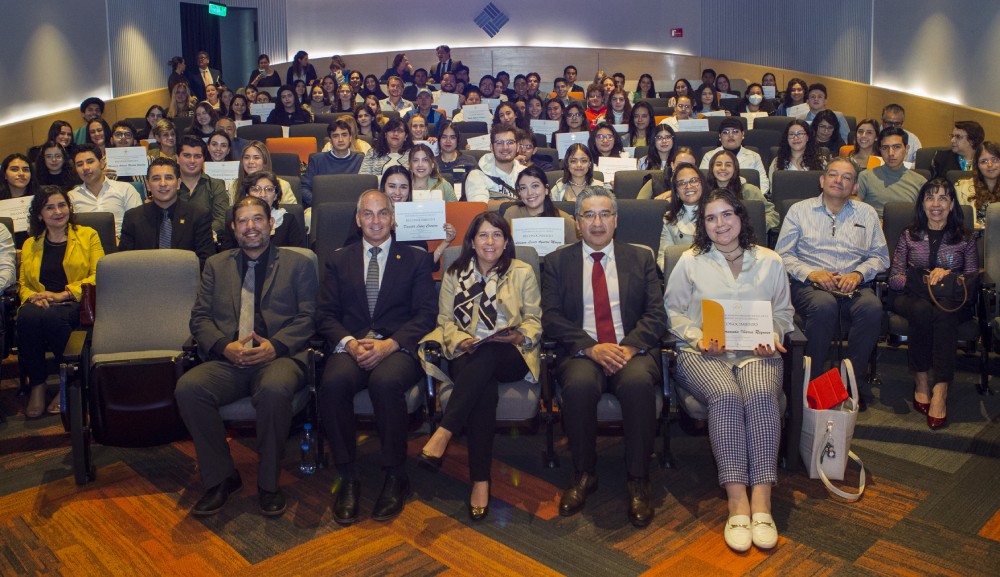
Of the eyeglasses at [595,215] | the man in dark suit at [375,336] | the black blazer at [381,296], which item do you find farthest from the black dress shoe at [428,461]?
the eyeglasses at [595,215]

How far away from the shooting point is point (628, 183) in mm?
5816

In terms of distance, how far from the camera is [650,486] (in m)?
3.48

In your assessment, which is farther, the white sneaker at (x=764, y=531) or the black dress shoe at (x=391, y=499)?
the black dress shoe at (x=391, y=499)

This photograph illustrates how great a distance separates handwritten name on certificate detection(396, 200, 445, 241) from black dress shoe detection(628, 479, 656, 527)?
5.81 feet

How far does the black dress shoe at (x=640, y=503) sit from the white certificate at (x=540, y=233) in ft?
4.80

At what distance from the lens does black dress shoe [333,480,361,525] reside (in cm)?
338

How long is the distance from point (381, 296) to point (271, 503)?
106 centimetres

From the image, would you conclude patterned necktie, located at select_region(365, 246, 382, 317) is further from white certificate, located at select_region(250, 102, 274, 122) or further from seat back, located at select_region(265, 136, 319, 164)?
white certificate, located at select_region(250, 102, 274, 122)

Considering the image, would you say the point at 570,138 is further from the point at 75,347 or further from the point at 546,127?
the point at 75,347

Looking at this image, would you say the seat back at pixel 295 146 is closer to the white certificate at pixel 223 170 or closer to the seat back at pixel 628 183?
the white certificate at pixel 223 170

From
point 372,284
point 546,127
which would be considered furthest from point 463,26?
point 372,284

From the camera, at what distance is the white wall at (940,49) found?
863 cm

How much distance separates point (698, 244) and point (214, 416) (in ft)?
7.60

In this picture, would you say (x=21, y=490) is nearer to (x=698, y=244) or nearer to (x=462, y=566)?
(x=462, y=566)
